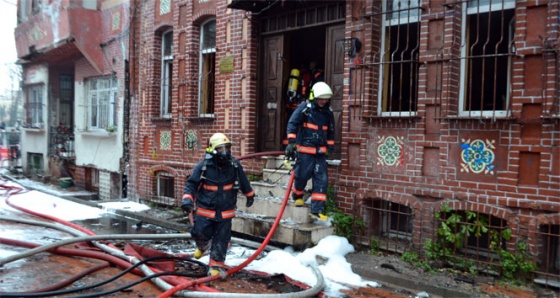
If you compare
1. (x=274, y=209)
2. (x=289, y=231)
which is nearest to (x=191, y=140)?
(x=274, y=209)

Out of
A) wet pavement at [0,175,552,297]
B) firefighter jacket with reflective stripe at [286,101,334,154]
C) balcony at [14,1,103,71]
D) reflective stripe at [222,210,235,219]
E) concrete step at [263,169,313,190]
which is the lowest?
wet pavement at [0,175,552,297]

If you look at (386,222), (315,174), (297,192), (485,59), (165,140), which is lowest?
(386,222)

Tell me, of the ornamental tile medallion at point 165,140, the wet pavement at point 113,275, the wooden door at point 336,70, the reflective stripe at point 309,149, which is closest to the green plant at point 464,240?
the wet pavement at point 113,275

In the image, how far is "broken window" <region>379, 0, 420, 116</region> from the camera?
738 centimetres

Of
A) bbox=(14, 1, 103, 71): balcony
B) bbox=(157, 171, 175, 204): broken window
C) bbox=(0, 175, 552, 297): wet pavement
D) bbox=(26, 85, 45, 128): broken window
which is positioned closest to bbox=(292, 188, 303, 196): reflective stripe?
bbox=(0, 175, 552, 297): wet pavement

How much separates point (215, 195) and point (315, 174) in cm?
180

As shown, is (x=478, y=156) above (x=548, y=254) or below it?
above

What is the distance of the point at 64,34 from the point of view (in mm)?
14469

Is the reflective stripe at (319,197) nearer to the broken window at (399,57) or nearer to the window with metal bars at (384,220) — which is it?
the window with metal bars at (384,220)

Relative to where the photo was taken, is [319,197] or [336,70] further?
[336,70]

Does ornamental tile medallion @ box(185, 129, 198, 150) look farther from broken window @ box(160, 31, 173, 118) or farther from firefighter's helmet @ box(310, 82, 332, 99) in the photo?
firefighter's helmet @ box(310, 82, 332, 99)

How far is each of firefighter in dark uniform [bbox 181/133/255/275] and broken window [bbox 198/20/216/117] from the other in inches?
197

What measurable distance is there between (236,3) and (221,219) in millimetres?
4573

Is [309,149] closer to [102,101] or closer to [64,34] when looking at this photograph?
[102,101]
